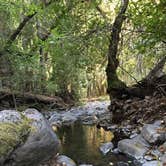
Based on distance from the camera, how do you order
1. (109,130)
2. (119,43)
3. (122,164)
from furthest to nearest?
(119,43) < (109,130) < (122,164)

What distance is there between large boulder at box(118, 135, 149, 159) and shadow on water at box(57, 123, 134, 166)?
16cm

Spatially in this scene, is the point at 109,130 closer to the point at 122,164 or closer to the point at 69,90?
the point at 122,164

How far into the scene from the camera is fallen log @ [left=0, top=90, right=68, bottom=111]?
13.5m

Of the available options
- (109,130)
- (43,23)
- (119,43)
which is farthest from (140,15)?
(43,23)

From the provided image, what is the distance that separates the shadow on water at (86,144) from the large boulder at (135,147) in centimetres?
16

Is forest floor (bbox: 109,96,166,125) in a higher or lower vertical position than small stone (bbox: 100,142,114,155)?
higher

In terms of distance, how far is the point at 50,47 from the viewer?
10.3 m

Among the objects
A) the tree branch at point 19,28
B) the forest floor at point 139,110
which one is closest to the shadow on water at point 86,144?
the forest floor at point 139,110

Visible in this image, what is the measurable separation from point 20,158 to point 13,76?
669cm

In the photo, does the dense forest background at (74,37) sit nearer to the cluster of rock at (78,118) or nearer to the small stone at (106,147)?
the cluster of rock at (78,118)

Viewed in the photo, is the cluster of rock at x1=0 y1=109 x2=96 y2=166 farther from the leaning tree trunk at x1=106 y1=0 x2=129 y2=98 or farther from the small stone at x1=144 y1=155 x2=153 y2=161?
the leaning tree trunk at x1=106 y1=0 x2=129 y2=98

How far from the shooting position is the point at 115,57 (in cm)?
1091

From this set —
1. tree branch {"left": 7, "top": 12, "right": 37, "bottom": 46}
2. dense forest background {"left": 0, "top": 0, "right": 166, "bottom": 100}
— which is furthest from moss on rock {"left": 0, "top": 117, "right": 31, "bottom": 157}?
tree branch {"left": 7, "top": 12, "right": 37, "bottom": 46}

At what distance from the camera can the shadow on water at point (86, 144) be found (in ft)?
22.8
